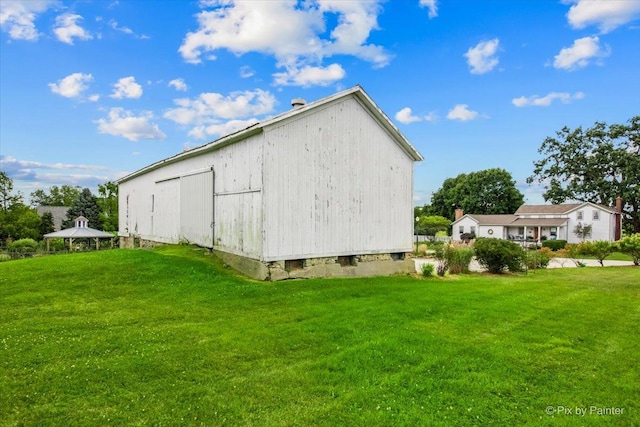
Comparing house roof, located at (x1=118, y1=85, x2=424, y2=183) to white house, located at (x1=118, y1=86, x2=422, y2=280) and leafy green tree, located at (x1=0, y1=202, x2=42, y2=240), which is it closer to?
white house, located at (x1=118, y1=86, x2=422, y2=280)

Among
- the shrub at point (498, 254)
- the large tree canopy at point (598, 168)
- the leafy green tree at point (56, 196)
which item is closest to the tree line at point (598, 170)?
the large tree canopy at point (598, 168)

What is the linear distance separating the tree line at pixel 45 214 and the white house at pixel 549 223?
44039 mm

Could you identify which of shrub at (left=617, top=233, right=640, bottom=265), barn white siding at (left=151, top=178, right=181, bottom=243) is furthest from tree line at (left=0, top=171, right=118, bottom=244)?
shrub at (left=617, top=233, right=640, bottom=265)

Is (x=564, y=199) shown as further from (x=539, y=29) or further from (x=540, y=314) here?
(x=540, y=314)

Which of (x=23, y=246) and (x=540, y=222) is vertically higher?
(x=540, y=222)

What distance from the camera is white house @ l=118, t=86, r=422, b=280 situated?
36.4 feet

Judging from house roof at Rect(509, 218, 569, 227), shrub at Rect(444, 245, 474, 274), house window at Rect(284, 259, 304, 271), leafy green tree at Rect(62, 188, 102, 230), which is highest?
leafy green tree at Rect(62, 188, 102, 230)

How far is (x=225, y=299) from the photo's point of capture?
891 centimetres

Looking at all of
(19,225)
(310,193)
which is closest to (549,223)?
(310,193)

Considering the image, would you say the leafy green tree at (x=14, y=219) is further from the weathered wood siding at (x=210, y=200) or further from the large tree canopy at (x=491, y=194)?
the large tree canopy at (x=491, y=194)

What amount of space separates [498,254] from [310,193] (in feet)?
32.0

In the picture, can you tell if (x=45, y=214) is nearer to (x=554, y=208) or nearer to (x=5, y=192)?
(x=5, y=192)

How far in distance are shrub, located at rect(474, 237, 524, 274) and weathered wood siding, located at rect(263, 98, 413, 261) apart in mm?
4598

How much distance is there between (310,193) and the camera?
462 inches
